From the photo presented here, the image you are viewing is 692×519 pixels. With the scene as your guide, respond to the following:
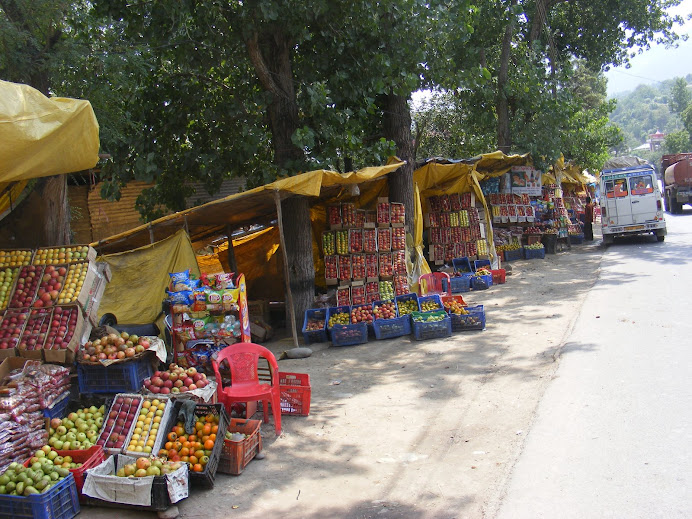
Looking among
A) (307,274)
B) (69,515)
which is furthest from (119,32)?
(69,515)

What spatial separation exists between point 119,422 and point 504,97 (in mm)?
17712

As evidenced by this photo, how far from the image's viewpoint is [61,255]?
6969mm

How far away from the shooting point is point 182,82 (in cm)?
1159

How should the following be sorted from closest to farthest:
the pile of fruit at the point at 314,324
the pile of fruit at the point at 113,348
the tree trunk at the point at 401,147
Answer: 1. the pile of fruit at the point at 113,348
2. the pile of fruit at the point at 314,324
3. the tree trunk at the point at 401,147

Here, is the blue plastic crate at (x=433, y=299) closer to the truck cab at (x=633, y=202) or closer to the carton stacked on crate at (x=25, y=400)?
the carton stacked on crate at (x=25, y=400)

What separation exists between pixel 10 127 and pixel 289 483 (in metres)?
3.91

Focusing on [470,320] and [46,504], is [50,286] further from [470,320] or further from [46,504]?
[470,320]

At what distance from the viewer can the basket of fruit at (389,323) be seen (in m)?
10.1

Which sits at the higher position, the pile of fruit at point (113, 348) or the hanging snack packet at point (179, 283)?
the hanging snack packet at point (179, 283)

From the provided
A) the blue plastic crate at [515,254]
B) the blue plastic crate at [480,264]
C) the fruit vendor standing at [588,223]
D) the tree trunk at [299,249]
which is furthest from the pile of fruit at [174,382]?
the fruit vendor standing at [588,223]

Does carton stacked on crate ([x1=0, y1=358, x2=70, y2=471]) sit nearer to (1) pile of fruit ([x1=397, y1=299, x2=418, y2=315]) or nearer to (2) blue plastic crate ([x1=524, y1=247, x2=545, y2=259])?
(1) pile of fruit ([x1=397, y1=299, x2=418, y2=315])

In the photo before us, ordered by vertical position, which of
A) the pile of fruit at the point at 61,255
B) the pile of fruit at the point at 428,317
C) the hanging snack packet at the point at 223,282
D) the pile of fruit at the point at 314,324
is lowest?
the pile of fruit at the point at 428,317

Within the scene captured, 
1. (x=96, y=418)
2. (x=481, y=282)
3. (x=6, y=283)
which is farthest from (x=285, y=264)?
(x=481, y=282)

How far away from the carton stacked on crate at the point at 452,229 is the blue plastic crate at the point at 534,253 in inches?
179
